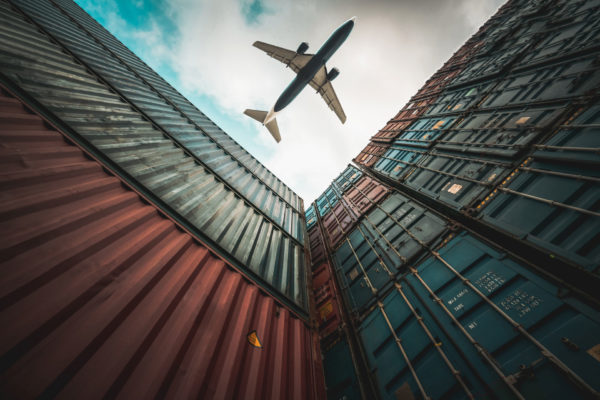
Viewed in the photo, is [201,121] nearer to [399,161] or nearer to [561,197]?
[399,161]

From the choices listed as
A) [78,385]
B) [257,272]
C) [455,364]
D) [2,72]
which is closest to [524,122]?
[455,364]

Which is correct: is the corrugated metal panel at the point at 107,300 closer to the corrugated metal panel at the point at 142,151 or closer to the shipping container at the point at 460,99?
the corrugated metal panel at the point at 142,151

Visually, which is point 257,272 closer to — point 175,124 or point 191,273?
point 191,273

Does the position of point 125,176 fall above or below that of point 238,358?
above

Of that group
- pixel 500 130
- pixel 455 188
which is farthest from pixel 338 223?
pixel 500 130

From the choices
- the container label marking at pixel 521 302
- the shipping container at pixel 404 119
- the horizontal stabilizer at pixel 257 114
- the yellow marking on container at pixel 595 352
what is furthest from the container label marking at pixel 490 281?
the horizontal stabilizer at pixel 257 114

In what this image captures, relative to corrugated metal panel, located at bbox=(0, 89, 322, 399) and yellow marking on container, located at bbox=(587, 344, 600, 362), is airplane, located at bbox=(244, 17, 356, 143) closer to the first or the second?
corrugated metal panel, located at bbox=(0, 89, 322, 399)
